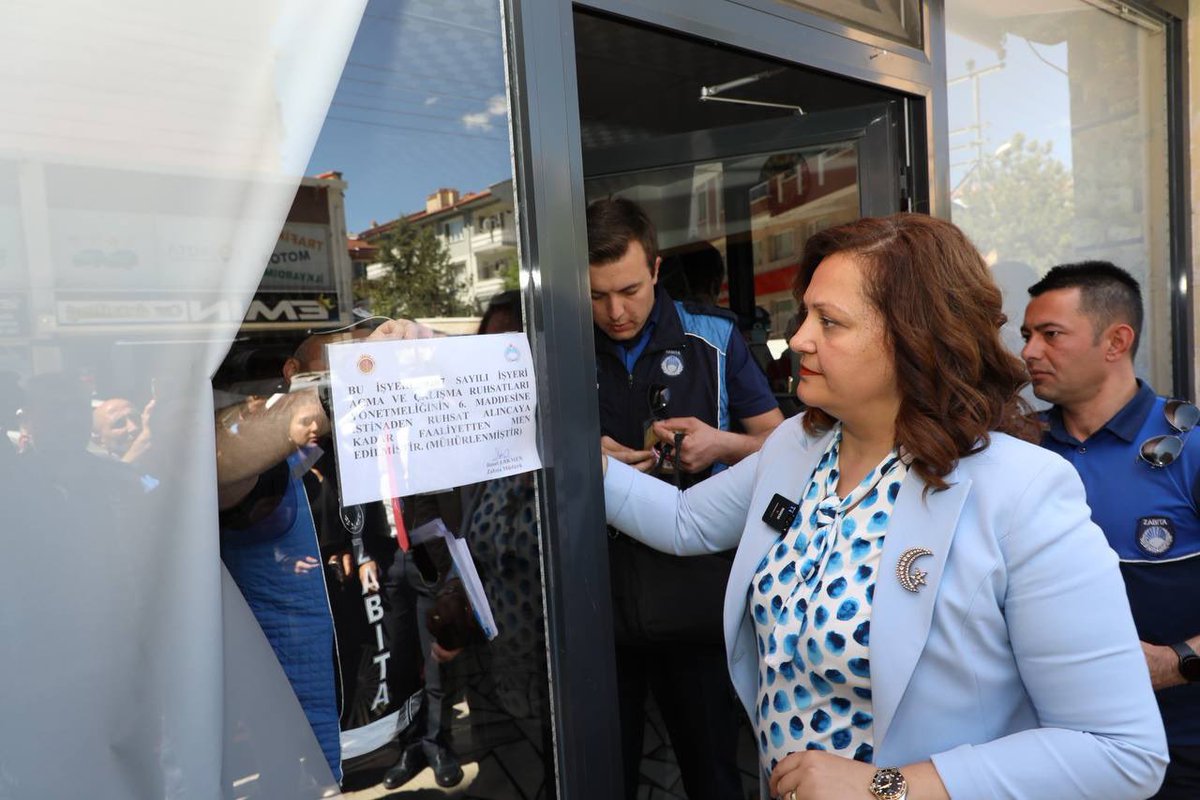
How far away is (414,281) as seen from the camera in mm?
1335

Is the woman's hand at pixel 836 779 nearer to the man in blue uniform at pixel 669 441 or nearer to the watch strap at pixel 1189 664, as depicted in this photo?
the man in blue uniform at pixel 669 441

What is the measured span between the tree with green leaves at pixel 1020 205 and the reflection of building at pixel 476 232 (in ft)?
7.54

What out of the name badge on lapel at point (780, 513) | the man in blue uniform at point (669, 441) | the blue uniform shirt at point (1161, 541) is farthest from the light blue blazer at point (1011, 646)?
the blue uniform shirt at point (1161, 541)

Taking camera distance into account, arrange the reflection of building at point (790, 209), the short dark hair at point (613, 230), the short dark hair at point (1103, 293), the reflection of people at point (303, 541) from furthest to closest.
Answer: the reflection of building at point (790, 209)
the short dark hair at point (1103, 293)
the short dark hair at point (613, 230)
the reflection of people at point (303, 541)

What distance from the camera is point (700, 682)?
2.00 m

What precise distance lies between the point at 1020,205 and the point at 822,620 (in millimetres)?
2770

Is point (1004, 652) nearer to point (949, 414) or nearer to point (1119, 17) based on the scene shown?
point (949, 414)

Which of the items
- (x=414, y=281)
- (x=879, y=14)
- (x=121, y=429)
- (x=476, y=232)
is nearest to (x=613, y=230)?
(x=476, y=232)

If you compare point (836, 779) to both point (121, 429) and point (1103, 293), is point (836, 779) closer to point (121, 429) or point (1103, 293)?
point (121, 429)

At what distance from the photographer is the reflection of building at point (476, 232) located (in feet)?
4.51

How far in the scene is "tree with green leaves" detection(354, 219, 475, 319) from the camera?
129 cm

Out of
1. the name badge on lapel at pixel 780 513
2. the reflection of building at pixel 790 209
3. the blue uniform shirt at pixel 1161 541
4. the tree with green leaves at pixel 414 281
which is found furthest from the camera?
the reflection of building at pixel 790 209

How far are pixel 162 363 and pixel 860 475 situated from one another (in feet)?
3.53

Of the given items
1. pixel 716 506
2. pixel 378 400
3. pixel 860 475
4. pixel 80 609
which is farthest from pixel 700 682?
pixel 80 609
